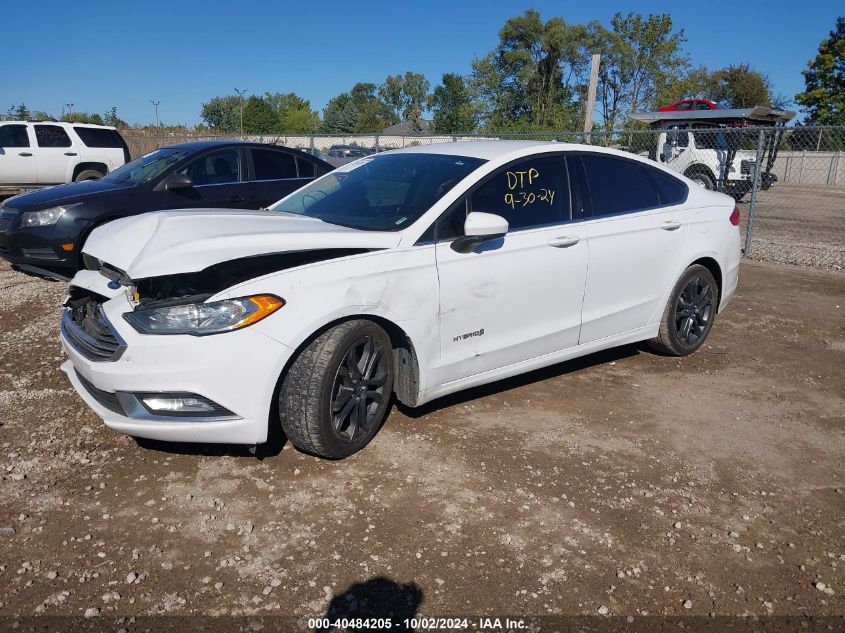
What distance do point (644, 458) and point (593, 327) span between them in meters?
1.13

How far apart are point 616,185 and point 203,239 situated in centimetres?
290

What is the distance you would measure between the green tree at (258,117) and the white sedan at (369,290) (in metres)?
84.3

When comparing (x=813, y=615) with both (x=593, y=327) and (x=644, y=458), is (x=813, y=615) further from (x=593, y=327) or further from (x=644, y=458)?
(x=593, y=327)

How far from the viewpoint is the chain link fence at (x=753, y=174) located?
10.8 metres

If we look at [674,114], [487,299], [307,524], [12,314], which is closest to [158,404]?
[307,524]

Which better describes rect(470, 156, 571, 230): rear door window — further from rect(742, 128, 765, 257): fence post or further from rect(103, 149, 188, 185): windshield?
rect(742, 128, 765, 257): fence post

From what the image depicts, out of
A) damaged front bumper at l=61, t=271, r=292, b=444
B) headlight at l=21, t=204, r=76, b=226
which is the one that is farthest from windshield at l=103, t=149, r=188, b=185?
damaged front bumper at l=61, t=271, r=292, b=444

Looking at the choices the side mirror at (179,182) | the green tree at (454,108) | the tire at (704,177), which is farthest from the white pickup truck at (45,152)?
the green tree at (454,108)

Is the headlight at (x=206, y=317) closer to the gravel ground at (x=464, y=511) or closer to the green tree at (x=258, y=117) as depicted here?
the gravel ground at (x=464, y=511)

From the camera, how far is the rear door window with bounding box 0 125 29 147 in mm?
14758

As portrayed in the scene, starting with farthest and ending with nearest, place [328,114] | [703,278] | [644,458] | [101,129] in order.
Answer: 1. [328,114]
2. [101,129]
3. [703,278]
4. [644,458]

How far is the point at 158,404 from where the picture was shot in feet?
10.5

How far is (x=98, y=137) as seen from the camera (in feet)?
49.8

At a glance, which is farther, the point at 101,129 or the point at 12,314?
the point at 101,129
